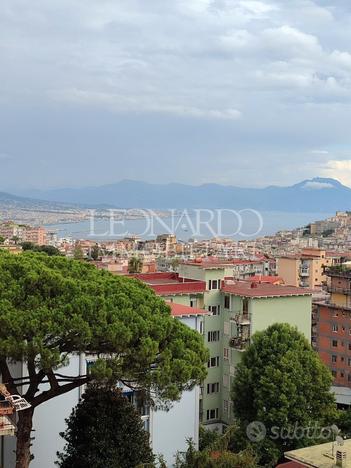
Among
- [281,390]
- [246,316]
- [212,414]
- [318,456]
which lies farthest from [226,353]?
[318,456]

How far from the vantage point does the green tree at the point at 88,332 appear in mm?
8047

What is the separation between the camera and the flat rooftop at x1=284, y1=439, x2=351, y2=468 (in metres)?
9.93

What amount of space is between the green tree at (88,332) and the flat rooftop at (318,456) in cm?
225

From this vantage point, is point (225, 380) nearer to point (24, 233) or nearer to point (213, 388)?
point (213, 388)

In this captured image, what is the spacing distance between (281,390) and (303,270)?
33.9 meters

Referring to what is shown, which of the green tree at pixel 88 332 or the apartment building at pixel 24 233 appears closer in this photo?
the green tree at pixel 88 332

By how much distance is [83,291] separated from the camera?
8.57 metres

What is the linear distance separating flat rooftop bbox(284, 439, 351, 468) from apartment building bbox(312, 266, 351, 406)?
1604 cm

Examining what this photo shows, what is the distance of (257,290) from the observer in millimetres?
21156

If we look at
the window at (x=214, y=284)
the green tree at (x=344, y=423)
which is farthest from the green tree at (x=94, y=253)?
the green tree at (x=344, y=423)

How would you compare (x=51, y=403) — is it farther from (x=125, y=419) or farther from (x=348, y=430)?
(x=348, y=430)

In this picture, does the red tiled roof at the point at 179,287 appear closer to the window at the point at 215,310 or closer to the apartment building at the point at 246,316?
the window at the point at 215,310

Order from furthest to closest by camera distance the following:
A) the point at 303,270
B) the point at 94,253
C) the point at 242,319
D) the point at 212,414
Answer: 1. the point at 94,253
2. the point at 303,270
3. the point at 212,414
4. the point at 242,319

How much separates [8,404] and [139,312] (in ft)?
6.66
